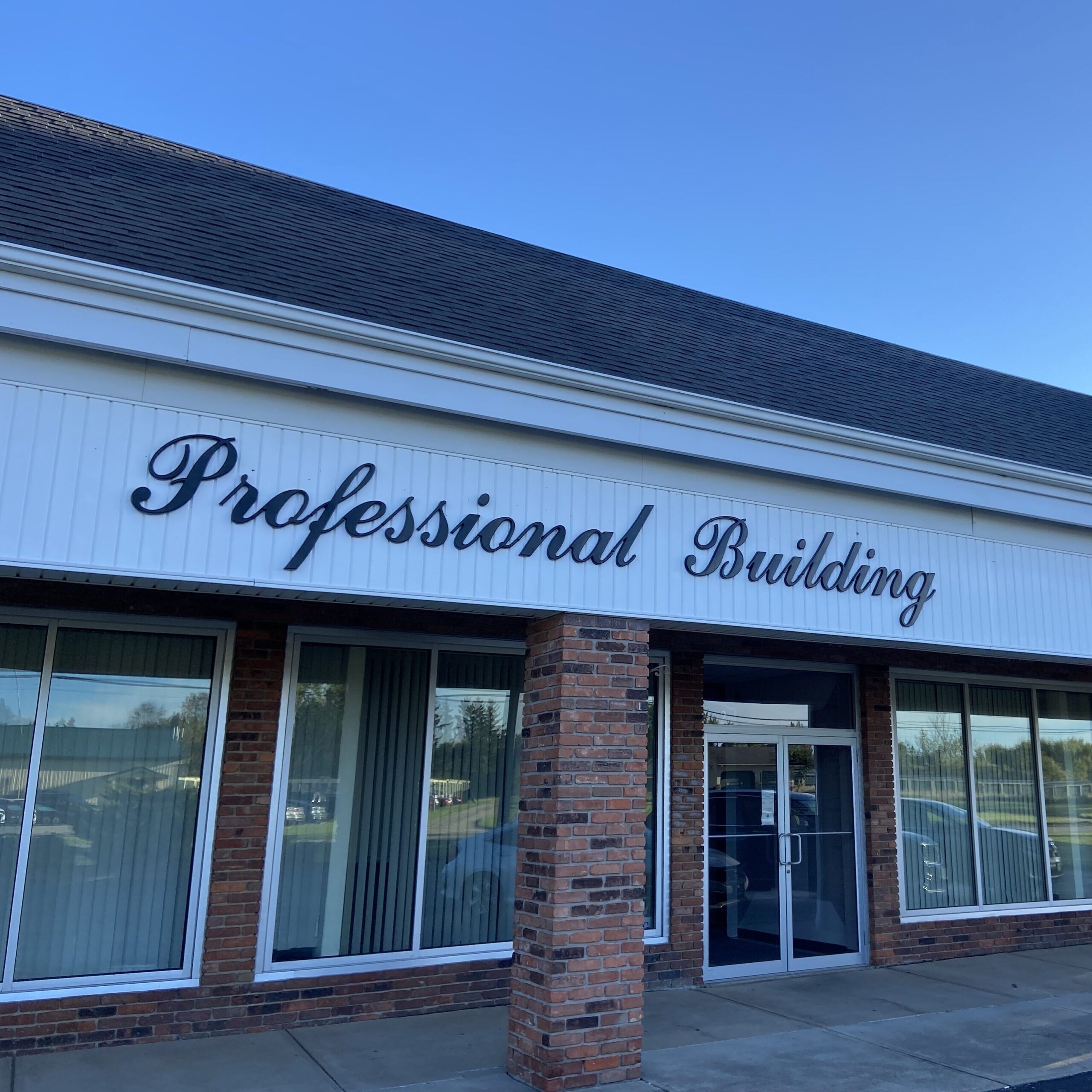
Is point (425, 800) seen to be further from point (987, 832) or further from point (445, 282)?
point (987, 832)

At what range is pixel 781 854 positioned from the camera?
9.55 meters

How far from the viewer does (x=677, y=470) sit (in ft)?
23.0

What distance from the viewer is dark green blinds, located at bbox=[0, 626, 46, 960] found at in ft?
21.4

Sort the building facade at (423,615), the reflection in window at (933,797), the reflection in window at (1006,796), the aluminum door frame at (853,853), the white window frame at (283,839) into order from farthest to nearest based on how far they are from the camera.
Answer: the reflection in window at (1006,796), the reflection in window at (933,797), the aluminum door frame at (853,853), the white window frame at (283,839), the building facade at (423,615)

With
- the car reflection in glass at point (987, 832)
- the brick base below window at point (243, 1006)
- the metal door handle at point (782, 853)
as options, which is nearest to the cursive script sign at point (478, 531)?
the metal door handle at point (782, 853)

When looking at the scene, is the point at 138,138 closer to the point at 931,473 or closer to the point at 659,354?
the point at 659,354

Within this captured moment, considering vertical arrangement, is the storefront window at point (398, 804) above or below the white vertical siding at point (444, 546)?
below

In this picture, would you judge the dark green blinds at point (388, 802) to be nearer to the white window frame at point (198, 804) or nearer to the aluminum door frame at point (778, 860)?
the white window frame at point (198, 804)

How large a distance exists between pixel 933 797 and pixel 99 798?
25.8 ft

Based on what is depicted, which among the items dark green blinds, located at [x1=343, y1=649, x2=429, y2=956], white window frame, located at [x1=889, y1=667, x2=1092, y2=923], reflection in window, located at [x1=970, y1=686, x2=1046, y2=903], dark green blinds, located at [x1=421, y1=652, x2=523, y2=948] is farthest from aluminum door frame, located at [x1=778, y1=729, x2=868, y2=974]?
dark green blinds, located at [x1=343, y1=649, x2=429, y2=956]

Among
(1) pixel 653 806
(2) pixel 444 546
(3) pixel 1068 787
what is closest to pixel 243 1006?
(2) pixel 444 546

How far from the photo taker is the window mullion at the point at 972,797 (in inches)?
415

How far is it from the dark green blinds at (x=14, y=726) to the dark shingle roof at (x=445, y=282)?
8.59ft

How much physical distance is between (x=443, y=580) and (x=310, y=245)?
10.5ft
